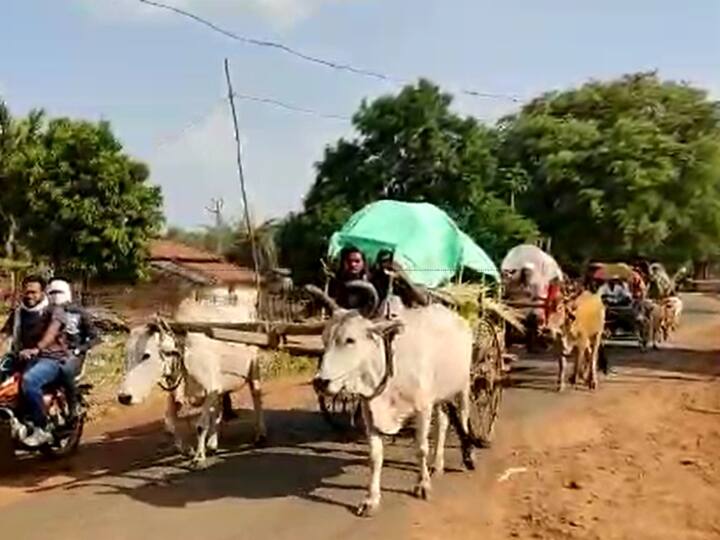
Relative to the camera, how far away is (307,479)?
10086 mm

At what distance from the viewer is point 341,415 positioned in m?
13.1

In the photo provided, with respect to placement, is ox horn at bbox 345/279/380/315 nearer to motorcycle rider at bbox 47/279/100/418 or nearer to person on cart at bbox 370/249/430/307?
person on cart at bbox 370/249/430/307

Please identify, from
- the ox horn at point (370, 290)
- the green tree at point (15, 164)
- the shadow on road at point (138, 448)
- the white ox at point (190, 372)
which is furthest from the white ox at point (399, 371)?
the green tree at point (15, 164)

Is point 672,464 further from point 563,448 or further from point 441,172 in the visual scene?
point 441,172

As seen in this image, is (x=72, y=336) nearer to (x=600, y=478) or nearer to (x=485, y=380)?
(x=485, y=380)

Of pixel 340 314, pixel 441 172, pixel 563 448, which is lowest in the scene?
pixel 563 448

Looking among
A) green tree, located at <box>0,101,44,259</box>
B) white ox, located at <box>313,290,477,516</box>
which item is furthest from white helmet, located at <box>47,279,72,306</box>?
green tree, located at <box>0,101,44,259</box>

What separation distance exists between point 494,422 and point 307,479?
3.71 metres

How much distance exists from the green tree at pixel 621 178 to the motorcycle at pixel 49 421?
2790cm

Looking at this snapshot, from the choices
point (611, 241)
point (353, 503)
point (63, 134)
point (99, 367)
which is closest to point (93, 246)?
point (63, 134)

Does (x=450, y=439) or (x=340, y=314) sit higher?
(x=340, y=314)

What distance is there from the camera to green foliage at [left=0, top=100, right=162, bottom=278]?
29.9 m

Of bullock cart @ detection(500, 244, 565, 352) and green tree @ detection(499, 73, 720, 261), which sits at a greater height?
green tree @ detection(499, 73, 720, 261)

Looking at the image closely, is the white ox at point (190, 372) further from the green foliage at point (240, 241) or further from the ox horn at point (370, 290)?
the green foliage at point (240, 241)
